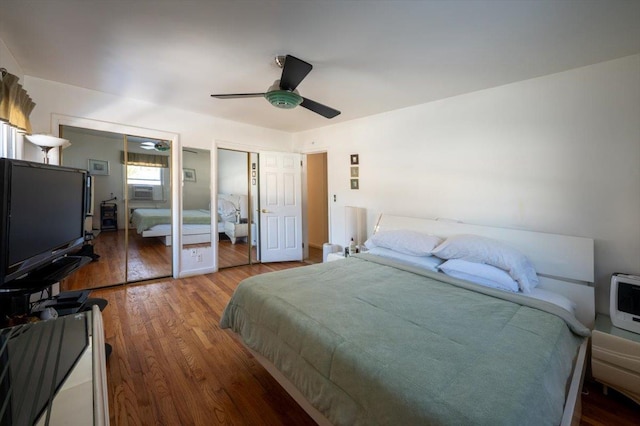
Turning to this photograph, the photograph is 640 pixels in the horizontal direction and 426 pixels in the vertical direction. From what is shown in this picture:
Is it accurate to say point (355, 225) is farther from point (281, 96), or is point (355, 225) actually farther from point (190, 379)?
point (190, 379)

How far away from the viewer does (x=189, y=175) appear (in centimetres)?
402

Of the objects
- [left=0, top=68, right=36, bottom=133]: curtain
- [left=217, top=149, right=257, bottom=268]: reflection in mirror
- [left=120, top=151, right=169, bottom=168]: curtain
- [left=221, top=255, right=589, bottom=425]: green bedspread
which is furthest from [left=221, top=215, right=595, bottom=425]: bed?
[left=120, top=151, right=169, bottom=168]: curtain

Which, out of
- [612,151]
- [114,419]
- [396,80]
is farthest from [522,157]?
[114,419]

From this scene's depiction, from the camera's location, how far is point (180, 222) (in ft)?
12.9

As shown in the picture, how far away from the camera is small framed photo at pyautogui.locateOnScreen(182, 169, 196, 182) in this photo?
3.97 meters

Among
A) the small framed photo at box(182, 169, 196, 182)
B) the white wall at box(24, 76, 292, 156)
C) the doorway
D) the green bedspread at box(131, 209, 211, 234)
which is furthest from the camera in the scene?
the doorway

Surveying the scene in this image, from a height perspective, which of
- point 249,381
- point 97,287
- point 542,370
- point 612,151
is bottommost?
point 249,381

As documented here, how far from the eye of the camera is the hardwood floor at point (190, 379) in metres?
1.59

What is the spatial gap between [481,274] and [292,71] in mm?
2236

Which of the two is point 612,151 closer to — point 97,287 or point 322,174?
point 322,174

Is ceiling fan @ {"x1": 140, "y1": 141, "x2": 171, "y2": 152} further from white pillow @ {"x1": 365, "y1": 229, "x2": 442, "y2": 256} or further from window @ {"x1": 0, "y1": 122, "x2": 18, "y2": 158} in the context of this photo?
white pillow @ {"x1": 365, "y1": 229, "x2": 442, "y2": 256}

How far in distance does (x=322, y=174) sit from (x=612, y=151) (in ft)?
15.1

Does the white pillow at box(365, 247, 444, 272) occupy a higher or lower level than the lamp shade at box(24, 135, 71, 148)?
lower

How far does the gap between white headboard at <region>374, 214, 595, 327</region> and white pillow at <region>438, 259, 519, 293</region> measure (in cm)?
49
